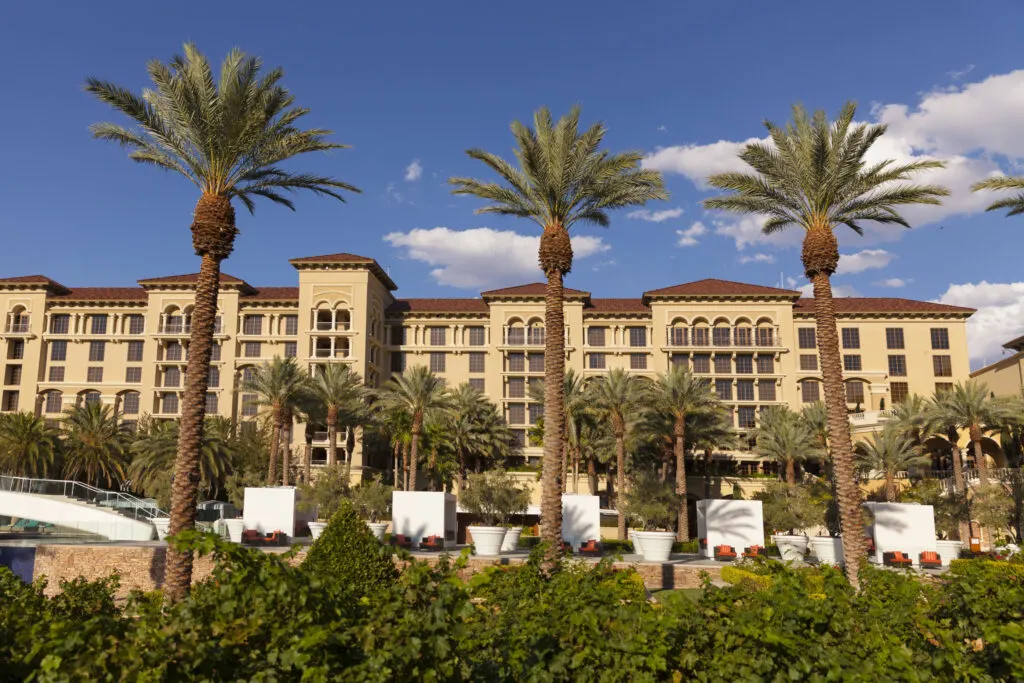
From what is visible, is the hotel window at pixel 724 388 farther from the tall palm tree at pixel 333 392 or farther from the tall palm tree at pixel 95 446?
the tall palm tree at pixel 95 446

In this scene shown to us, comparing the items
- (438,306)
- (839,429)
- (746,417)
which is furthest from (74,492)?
(746,417)

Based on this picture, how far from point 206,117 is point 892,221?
22.9 m

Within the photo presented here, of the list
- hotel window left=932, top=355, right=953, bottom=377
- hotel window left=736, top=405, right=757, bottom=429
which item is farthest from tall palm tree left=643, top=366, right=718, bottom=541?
hotel window left=932, top=355, right=953, bottom=377

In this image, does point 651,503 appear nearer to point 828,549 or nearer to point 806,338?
point 828,549

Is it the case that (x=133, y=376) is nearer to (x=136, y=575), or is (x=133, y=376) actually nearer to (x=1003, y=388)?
(x=136, y=575)

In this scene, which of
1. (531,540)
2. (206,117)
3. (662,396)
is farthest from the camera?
(662,396)

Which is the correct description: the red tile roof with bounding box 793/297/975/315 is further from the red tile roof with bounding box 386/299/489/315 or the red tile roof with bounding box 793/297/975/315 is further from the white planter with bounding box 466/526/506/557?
the white planter with bounding box 466/526/506/557

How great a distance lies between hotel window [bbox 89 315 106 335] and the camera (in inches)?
2877

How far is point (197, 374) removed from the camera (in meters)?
21.6

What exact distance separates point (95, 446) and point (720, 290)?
53.0m

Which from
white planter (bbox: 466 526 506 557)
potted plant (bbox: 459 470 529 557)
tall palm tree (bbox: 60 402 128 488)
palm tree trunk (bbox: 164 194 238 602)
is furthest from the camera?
tall palm tree (bbox: 60 402 128 488)

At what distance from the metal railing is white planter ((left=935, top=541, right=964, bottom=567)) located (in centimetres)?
A: 3589

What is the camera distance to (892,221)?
27.1 metres

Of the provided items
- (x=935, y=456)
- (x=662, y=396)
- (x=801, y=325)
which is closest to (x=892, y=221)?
(x=662, y=396)
